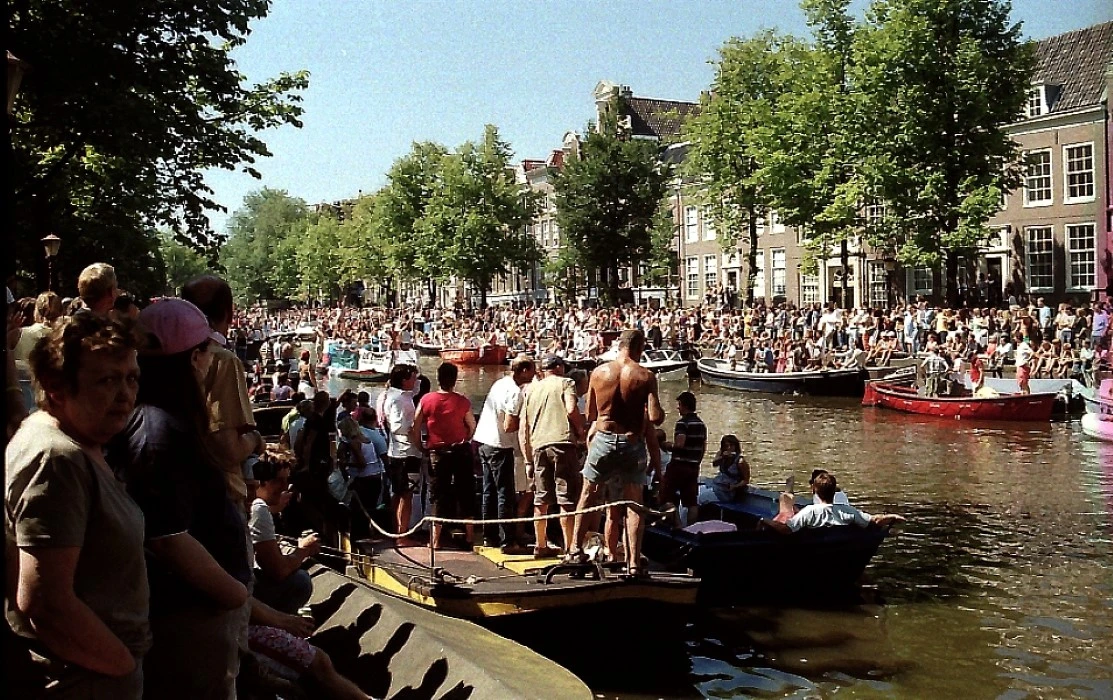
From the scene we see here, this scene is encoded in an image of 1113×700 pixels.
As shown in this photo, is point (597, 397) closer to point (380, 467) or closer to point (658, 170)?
point (380, 467)

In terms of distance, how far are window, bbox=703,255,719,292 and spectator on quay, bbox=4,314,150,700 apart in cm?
4964

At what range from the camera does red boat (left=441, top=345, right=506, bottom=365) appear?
148 feet

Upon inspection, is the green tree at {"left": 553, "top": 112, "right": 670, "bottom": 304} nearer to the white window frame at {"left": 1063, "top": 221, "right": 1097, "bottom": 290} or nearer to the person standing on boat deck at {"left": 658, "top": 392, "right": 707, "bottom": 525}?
the white window frame at {"left": 1063, "top": 221, "right": 1097, "bottom": 290}

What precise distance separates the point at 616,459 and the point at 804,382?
71.7 feet

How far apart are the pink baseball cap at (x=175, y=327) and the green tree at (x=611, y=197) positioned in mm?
49176

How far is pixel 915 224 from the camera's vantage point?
31922 mm

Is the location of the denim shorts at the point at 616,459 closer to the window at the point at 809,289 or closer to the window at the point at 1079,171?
the window at the point at 1079,171

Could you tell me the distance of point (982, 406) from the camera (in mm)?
23094

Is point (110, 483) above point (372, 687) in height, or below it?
above

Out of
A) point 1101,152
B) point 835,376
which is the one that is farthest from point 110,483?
point 1101,152

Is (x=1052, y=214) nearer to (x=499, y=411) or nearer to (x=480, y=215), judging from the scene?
(x=480, y=215)

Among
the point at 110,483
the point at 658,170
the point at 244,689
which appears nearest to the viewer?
the point at 110,483

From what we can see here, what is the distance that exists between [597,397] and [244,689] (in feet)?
13.9

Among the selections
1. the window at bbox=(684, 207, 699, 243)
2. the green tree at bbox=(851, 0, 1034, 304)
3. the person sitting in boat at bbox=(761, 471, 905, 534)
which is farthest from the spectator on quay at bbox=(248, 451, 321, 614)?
the window at bbox=(684, 207, 699, 243)
